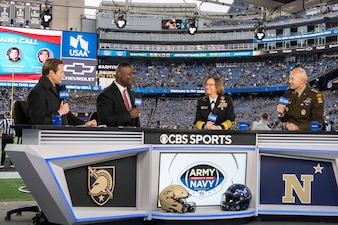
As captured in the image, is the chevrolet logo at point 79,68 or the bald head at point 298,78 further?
the chevrolet logo at point 79,68

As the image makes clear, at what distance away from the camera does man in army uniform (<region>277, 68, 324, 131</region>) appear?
5.57 meters

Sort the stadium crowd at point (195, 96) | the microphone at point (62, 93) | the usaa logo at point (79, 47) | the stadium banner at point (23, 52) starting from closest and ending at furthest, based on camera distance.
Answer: the microphone at point (62, 93), the usaa logo at point (79, 47), the stadium banner at point (23, 52), the stadium crowd at point (195, 96)

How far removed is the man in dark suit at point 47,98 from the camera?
4.48m

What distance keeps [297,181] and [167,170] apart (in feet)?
5.29

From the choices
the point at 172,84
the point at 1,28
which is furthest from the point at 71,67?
the point at 172,84

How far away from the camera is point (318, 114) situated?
221 inches

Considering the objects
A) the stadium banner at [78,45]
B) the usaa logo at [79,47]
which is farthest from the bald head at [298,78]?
the usaa logo at [79,47]

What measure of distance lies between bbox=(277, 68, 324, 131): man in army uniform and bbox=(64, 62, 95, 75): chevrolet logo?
70.3ft

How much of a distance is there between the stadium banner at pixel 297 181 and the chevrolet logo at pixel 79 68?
21704 millimetres

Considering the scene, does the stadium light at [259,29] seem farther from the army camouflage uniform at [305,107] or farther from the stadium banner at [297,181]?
the stadium banner at [297,181]

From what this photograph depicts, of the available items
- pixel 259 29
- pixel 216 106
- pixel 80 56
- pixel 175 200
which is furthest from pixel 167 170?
pixel 80 56

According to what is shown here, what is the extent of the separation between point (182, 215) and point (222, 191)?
657 mm

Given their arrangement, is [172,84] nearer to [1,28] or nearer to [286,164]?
[1,28]

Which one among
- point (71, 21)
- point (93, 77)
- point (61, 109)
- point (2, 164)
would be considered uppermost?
point (71, 21)
